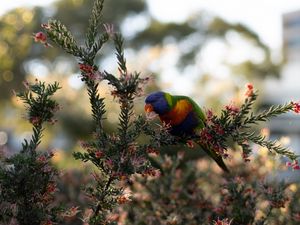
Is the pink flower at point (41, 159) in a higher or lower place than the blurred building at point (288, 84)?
lower

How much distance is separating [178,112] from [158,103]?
23cm

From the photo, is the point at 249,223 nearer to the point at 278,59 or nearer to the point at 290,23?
the point at 278,59

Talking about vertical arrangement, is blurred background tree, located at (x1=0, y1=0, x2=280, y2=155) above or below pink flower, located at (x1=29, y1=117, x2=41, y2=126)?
above

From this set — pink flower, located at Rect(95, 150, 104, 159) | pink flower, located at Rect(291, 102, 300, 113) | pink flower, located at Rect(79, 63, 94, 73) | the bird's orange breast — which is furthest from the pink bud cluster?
pink flower, located at Rect(291, 102, 300, 113)

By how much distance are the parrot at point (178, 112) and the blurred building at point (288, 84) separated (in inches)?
914

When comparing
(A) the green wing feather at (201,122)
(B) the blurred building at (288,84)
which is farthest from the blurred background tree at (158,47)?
(A) the green wing feather at (201,122)

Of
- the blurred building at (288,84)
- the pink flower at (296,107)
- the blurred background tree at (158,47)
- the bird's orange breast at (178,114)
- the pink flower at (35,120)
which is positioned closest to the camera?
the pink flower at (296,107)

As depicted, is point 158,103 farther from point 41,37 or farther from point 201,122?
point 41,37

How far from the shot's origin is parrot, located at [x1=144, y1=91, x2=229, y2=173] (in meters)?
3.12

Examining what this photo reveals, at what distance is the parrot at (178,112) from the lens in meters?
3.12

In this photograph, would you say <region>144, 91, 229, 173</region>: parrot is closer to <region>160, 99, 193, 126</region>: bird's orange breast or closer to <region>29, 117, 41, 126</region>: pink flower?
<region>160, 99, 193, 126</region>: bird's orange breast

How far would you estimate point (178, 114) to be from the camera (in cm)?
329

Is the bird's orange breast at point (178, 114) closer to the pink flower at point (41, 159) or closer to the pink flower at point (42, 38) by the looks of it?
the pink flower at point (41, 159)

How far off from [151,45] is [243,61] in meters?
5.61
